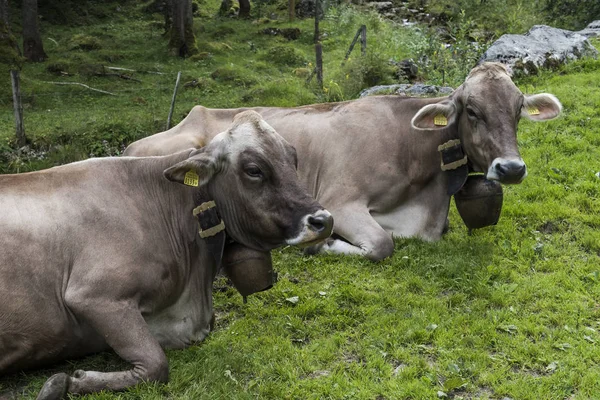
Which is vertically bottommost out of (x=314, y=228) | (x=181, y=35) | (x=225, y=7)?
(x=225, y=7)

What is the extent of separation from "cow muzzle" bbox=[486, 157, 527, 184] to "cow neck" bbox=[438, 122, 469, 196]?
0.65 metres

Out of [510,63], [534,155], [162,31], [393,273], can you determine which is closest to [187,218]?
[393,273]

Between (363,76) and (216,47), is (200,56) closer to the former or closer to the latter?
(216,47)

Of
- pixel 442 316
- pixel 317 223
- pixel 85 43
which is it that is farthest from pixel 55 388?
pixel 85 43

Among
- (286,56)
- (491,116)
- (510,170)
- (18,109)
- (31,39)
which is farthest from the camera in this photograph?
(286,56)

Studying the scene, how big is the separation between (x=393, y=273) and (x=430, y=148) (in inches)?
72.0

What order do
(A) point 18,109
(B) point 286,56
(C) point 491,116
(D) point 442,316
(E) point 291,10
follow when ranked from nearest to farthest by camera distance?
(D) point 442,316 < (C) point 491,116 < (A) point 18,109 < (B) point 286,56 < (E) point 291,10

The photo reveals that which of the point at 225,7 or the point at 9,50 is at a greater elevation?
the point at 9,50

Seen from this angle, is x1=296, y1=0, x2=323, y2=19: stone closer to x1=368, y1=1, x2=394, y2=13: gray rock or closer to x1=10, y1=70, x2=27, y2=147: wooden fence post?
x1=368, y1=1, x2=394, y2=13: gray rock

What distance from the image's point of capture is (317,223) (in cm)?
527

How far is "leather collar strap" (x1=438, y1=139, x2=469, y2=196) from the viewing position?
7660 mm

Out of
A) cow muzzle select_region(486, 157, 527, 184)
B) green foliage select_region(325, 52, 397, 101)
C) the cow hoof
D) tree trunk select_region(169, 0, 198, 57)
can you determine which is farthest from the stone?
the cow hoof

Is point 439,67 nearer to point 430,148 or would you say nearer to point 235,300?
point 430,148

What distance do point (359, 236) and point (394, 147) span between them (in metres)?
1.37
